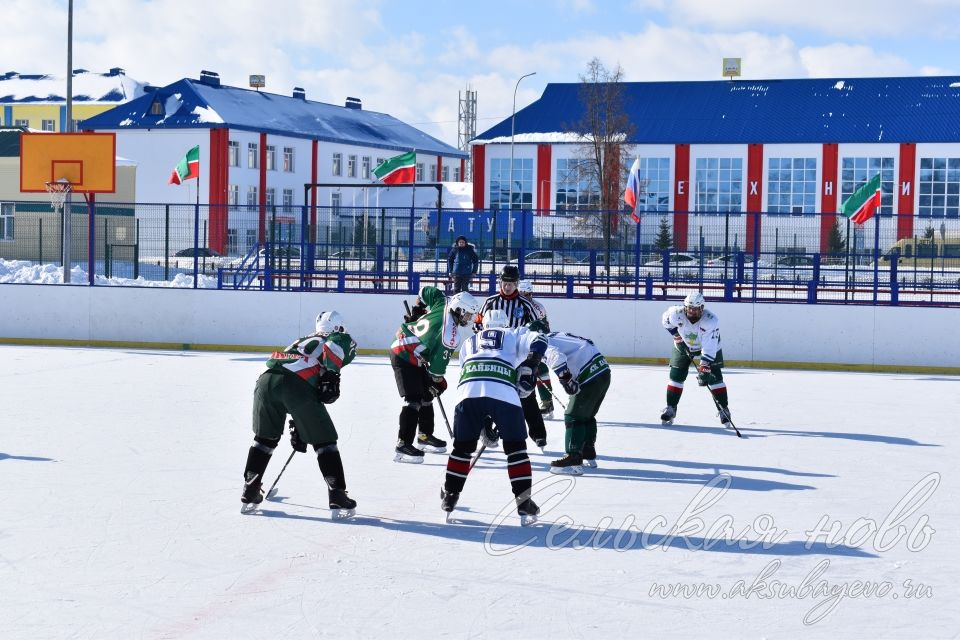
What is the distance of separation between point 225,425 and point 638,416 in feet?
13.8

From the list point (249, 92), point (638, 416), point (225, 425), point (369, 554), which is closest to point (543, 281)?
point (638, 416)

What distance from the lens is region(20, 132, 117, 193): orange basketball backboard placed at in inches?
918

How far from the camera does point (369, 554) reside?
6.91 metres

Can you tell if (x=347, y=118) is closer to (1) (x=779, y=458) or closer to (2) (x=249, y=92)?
(2) (x=249, y=92)

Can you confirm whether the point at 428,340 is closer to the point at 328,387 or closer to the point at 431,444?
the point at 431,444

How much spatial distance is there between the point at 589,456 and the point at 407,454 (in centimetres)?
147

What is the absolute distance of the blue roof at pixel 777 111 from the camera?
54.2 m

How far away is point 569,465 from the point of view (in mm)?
9633

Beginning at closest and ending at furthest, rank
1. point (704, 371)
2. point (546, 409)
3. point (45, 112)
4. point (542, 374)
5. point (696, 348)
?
point (542, 374) → point (704, 371) → point (696, 348) → point (546, 409) → point (45, 112)

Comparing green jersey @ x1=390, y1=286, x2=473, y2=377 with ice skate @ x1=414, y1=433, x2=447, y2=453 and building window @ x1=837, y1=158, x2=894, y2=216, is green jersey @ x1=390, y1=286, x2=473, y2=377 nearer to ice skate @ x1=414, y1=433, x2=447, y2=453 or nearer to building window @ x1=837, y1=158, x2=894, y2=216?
ice skate @ x1=414, y1=433, x2=447, y2=453

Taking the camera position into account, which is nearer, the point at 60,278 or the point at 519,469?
the point at 519,469

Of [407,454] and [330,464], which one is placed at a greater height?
[330,464]

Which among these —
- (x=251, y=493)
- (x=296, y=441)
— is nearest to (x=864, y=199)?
(x=296, y=441)

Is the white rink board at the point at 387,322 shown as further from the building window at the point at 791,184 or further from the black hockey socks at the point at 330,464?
the building window at the point at 791,184
